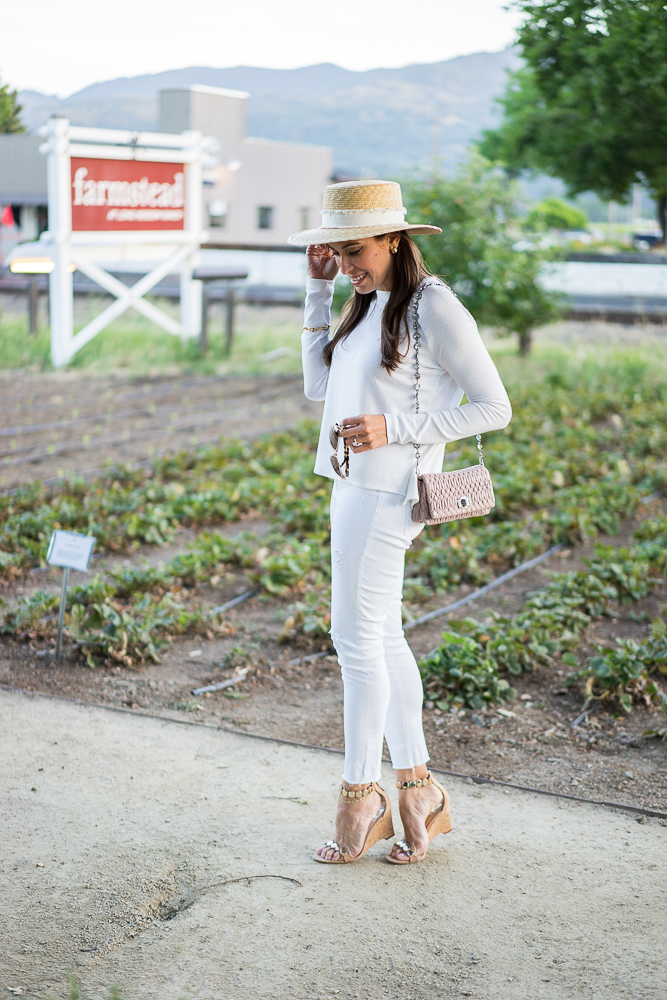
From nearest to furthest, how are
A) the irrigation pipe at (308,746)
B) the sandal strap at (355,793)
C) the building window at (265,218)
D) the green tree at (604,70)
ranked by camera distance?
the sandal strap at (355,793) → the irrigation pipe at (308,746) → the green tree at (604,70) → the building window at (265,218)

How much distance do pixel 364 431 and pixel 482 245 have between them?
10.5 meters

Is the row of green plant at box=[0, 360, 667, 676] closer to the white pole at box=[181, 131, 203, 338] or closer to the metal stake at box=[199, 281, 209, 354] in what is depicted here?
the metal stake at box=[199, 281, 209, 354]

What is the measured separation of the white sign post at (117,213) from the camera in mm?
12234

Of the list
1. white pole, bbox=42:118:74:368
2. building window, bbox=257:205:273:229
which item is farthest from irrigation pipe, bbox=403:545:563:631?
building window, bbox=257:205:273:229

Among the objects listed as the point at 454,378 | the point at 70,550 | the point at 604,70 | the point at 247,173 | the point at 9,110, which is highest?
the point at 247,173

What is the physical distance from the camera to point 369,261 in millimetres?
2703

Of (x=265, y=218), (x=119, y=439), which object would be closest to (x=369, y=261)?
(x=119, y=439)

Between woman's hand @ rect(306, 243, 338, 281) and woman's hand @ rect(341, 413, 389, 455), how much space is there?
0.59m

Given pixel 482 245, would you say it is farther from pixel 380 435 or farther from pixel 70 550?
pixel 380 435

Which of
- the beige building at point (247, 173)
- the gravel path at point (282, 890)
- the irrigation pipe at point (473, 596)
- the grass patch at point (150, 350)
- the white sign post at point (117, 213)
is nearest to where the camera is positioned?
the gravel path at point (282, 890)

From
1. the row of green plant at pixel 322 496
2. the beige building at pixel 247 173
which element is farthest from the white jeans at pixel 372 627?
the beige building at pixel 247 173

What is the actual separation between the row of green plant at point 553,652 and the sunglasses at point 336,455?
60.9 inches

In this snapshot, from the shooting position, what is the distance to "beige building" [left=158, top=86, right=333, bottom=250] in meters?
45.7

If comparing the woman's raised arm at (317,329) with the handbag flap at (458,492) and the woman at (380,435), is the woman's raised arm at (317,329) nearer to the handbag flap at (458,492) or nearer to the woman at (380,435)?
the woman at (380,435)
